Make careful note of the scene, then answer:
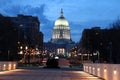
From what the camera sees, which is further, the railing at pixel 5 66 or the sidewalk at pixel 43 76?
the railing at pixel 5 66

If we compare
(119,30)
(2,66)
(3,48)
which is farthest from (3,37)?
(2,66)

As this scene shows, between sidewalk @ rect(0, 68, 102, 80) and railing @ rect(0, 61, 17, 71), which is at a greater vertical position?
railing @ rect(0, 61, 17, 71)

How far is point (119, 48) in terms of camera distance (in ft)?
333

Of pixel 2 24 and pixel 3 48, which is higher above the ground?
pixel 2 24

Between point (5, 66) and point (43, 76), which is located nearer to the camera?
point (43, 76)

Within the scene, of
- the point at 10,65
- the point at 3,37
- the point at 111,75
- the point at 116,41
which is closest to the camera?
the point at 111,75

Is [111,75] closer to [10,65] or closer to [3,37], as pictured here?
[10,65]

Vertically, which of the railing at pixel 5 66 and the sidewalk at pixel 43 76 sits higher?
the railing at pixel 5 66

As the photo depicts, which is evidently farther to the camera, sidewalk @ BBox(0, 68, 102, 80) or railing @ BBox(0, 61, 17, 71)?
railing @ BBox(0, 61, 17, 71)

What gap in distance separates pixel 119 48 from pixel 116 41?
12.1 ft

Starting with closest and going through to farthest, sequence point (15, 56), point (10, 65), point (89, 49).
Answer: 1. point (10, 65)
2. point (15, 56)
3. point (89, 49)

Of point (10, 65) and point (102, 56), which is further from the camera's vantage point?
point (102, 56)

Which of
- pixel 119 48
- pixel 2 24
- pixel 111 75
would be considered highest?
pixel 2 24

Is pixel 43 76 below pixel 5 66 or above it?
below
